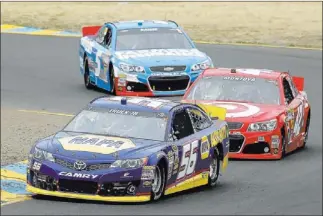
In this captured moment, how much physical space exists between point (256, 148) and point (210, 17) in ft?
73.6

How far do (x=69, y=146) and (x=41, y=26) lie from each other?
23.7 meters

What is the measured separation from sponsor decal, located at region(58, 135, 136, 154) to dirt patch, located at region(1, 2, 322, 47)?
19631 mm

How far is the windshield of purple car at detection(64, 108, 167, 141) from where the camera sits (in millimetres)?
14641

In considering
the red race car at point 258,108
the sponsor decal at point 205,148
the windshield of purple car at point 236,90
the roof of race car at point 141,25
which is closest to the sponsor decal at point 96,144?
the sponsor decal at point 205,148

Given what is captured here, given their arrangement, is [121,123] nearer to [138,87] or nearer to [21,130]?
[21,130]

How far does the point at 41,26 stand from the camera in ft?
123

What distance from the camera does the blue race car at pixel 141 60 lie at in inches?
926

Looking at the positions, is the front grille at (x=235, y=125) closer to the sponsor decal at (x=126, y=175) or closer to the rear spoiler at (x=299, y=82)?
the rear spoiler at (x=299, y=82)

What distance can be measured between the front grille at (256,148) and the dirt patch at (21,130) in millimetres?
3062

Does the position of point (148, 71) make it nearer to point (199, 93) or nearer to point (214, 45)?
point (199, 93)

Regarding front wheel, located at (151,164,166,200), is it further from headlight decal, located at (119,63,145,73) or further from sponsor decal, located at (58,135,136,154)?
headlight decal, located at (119,63,145,73)

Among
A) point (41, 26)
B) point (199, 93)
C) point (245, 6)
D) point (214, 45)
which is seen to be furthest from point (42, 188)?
point (245, 6)

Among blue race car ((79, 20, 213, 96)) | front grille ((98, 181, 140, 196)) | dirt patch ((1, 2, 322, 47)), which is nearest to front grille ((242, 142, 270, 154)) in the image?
front grille ((98, 181, 140, 196))

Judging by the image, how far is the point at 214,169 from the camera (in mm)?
15836
